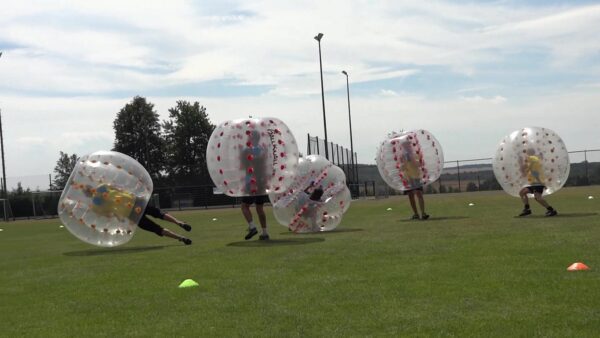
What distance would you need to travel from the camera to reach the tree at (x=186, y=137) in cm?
7977

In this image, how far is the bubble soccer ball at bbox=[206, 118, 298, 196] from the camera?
14742mm

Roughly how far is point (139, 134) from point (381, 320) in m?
77.3

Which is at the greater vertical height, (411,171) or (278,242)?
(411,171)

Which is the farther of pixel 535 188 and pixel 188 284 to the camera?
pixel 535 188

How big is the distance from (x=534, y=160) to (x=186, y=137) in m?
66.3

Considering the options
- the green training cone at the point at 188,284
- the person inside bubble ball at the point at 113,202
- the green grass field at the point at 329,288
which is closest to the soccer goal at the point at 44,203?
the person inside bubble ball at the point at 113,202

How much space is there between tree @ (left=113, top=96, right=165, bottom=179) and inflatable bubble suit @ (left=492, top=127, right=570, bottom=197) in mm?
64102

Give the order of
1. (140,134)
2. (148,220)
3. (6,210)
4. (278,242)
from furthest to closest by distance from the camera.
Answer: (140,134) < (6,210) < (148,220) < (278,242)

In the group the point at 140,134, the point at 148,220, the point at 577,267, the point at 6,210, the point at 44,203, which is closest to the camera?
the point at 577,267

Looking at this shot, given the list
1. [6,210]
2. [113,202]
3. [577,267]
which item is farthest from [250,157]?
[6,210]

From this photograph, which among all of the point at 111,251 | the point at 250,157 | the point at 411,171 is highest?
the point at 250,157

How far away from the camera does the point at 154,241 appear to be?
57.2ft

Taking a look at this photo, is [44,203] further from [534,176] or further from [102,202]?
[534,176]

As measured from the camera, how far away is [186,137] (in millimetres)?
81688
